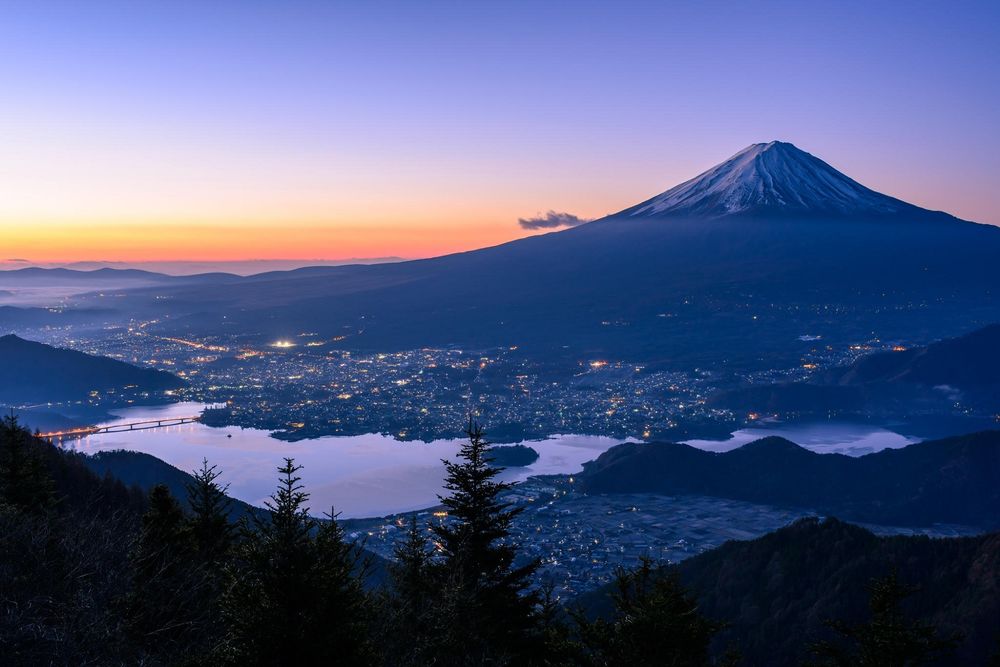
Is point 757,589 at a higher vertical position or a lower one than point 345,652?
lower

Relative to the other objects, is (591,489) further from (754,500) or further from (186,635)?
(186,635)

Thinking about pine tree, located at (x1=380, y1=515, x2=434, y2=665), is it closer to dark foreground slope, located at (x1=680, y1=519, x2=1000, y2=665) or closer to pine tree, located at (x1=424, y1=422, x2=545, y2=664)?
pine tree, located at (x1=424, y1=422, x2=545, y2=664)

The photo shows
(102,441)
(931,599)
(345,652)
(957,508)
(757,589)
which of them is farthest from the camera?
(102,441)

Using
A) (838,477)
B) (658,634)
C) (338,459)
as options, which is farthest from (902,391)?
(658,634)

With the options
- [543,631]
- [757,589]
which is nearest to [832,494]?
[757,589]

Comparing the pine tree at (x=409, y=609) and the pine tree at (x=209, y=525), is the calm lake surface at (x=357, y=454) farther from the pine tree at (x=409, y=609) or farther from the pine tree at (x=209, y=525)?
the pine tree at (x=409, y=609)

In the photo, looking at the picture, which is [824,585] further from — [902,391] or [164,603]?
[902,391]
